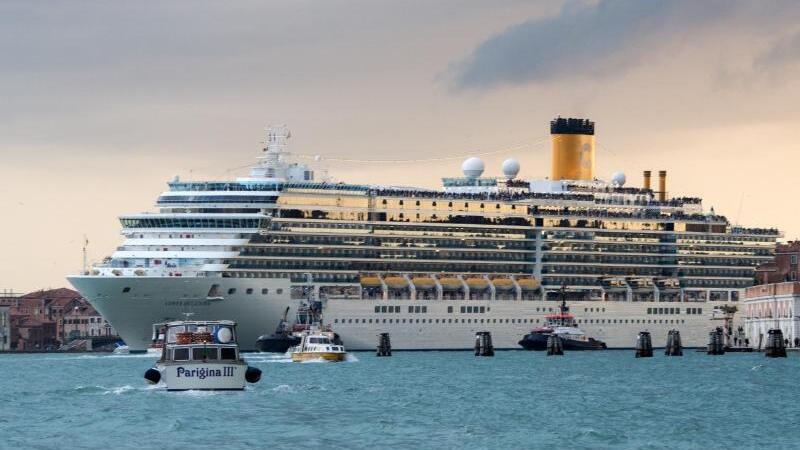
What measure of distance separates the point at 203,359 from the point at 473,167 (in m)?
69.7

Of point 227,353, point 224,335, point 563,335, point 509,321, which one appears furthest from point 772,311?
point 224,335

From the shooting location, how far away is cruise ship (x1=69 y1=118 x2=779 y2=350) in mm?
118438

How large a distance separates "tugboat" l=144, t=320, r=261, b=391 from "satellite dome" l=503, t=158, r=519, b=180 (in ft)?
230

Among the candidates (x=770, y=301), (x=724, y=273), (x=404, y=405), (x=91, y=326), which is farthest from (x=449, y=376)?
(x=91, y=326)

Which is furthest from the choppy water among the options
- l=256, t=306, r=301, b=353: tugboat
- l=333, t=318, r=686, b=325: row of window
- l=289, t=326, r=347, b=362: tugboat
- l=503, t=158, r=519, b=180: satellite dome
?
l=503, t=158, r=519, b=180: satellite dome

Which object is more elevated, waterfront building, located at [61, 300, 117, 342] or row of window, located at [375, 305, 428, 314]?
row of window, located at [375, 305, 428, 314]

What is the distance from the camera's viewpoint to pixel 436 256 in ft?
427

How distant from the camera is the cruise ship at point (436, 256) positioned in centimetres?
11844

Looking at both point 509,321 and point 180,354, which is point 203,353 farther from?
point 509,321

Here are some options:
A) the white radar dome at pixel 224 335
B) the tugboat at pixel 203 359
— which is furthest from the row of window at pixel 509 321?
the white radar dome at pixel 224 335

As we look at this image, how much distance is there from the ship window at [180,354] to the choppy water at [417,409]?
147 centimetres

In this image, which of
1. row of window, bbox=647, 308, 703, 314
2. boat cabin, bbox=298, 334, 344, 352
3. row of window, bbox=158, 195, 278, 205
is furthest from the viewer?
row of window, bbox=647, 308, 703, 314

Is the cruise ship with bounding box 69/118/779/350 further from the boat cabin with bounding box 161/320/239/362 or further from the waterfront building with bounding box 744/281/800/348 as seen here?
the boat cabin with bounding box 161/320/239/362

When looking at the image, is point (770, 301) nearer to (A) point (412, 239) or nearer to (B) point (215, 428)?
(A) point (412, 239)
